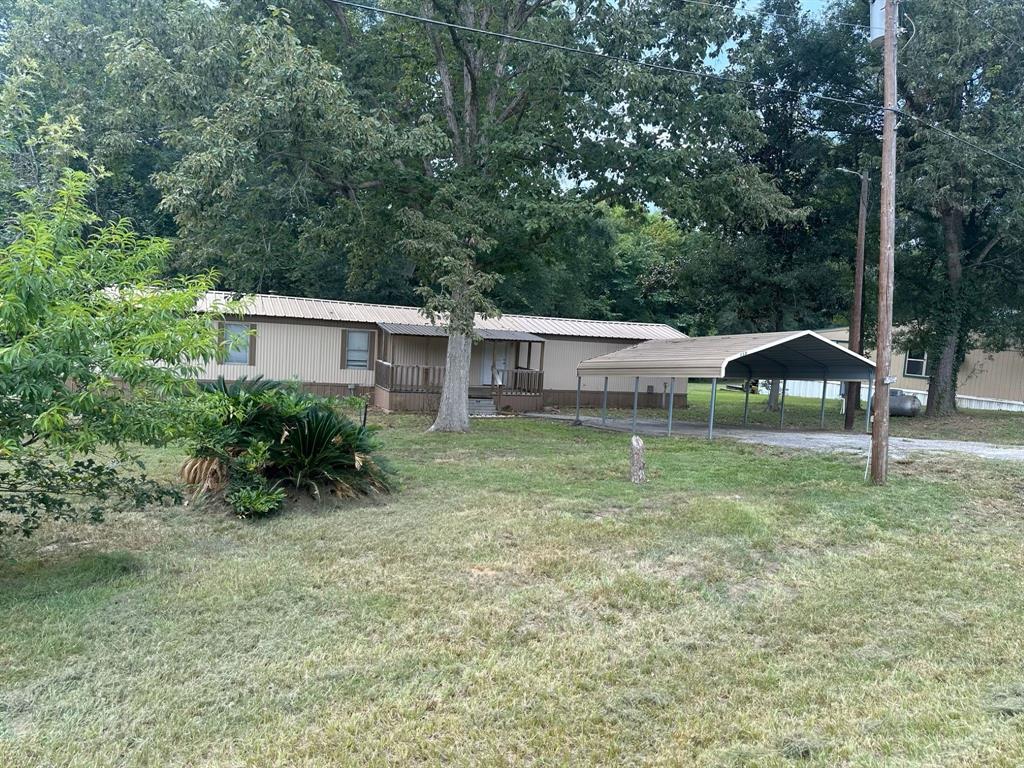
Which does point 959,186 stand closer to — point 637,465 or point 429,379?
point 637,465

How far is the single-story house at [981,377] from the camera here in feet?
74.2

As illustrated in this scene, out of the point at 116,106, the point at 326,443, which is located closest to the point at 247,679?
the point at 326,443

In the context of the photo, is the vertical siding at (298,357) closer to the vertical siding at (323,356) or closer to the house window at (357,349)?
the vertical siding at (323,356)

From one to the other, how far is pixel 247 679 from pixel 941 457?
1080 centimetres

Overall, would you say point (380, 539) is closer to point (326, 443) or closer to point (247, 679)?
point (326, 443)

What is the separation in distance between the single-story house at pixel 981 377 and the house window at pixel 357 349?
563 inches

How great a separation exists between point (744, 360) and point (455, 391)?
6.72m

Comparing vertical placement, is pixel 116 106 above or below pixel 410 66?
below

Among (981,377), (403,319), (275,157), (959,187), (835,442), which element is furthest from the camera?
(981,377)

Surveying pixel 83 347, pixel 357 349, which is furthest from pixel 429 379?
pixel 83 347

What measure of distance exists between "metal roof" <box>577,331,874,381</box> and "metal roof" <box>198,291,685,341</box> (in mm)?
3838

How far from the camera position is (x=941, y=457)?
10.8m

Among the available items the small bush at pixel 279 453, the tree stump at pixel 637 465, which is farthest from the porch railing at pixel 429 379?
the small bush at pixel 279 453

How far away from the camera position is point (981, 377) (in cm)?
2395
